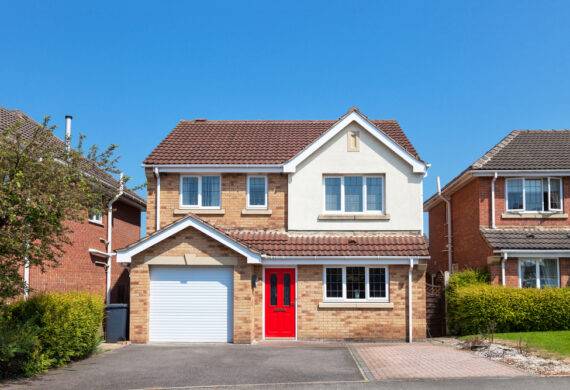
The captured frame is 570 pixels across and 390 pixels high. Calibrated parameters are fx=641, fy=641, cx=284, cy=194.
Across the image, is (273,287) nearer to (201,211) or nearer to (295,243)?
(295,243)

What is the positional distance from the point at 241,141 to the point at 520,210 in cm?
1077

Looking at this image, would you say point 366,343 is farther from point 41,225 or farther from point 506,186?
point 41,225

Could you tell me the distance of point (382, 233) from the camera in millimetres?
22250

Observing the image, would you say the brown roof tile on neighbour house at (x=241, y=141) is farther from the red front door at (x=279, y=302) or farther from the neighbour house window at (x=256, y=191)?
the red front door at (x=279, y=302)

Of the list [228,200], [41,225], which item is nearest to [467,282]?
[228,200]

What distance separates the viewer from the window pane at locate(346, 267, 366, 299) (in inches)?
837

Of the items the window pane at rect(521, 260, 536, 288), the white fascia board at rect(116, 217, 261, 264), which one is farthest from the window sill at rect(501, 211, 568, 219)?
the white fascia board at rect(116, 217, 261, 264)

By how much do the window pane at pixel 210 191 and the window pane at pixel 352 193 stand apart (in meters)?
4.53

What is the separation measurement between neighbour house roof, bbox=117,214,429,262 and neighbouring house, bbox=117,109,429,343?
0.12 ft

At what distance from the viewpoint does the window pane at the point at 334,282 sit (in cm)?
2127

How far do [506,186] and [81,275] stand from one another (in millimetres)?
16079

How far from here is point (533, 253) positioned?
2228 cm

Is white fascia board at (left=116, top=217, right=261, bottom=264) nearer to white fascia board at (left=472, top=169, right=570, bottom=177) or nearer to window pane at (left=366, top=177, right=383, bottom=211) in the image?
window pane at (left=366, top=177, right=383, bottom=211)

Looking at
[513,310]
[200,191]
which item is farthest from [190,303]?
[513,310]
